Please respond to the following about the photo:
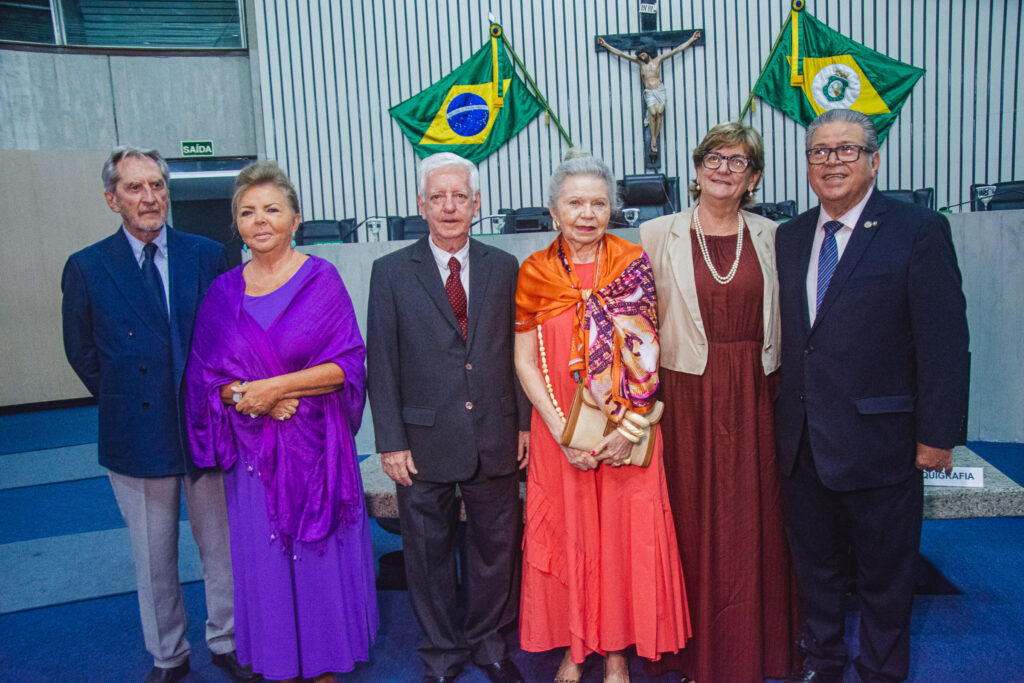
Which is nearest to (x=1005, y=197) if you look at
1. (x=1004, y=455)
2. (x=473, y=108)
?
(x=1004, y=455)

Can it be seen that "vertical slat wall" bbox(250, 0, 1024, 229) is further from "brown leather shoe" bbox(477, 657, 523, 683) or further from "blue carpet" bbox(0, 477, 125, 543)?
"brown leather shoe" bbox(477, 657, 523, 683)

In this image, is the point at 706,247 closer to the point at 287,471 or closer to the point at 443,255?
the point at 443,255

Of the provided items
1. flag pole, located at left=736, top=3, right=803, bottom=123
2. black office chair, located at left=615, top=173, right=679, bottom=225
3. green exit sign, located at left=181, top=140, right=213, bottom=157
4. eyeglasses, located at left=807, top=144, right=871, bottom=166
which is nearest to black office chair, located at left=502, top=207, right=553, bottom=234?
black office chair, located at left=615, top=173, right=679, bottom=225

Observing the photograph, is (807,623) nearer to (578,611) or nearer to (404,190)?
(578,611)

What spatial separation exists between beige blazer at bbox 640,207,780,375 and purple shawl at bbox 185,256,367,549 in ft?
3.07

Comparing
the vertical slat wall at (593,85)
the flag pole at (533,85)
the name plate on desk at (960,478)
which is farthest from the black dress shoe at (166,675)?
the flag pole at (533,85)

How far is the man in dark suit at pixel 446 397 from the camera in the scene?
2.07 metres

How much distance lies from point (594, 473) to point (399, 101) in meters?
6.81

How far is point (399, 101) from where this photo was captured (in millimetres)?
7883

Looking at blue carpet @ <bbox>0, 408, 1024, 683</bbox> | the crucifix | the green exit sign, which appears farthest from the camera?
the green exit sign

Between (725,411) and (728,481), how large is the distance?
206mm

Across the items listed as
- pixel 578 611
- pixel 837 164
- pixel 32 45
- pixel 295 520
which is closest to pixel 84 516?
pixel 295 520

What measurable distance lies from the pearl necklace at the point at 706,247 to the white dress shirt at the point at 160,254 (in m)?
1.64

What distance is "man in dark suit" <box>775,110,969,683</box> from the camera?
1808mm
